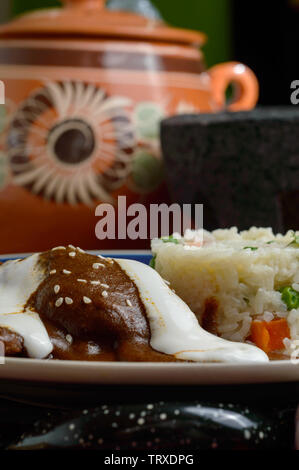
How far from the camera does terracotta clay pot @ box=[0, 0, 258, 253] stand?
165 centimetres

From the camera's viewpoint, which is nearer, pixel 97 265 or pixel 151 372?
pixel 151 372

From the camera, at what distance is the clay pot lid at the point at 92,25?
1719mm

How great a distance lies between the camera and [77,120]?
5.48 feet

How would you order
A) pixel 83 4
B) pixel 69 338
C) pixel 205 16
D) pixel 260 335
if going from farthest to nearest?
pixel 205 16 → pixel 83 4 → pixel 260 335 → pixel 69 338

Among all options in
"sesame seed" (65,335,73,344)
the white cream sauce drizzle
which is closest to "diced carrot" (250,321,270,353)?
Result: the white cream sauce drizzle

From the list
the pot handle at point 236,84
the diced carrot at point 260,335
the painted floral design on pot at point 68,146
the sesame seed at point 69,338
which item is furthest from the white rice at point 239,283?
the pot handle at point 236,84

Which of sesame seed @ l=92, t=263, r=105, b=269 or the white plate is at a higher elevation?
sesame seed @ l=92, t=263, r=105, b=269

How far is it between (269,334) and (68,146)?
77 centimetres

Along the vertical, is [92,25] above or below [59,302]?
above

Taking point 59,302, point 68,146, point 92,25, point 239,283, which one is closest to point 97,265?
point 59,302

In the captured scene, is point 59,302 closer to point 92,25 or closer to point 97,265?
point 97,265

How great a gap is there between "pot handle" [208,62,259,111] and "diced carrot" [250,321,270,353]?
99 cm

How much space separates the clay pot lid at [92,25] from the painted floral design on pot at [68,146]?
0.13m

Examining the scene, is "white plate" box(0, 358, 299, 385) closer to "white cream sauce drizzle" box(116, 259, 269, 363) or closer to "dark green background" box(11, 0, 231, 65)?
"white cream sauce drizzle" box(116, 259, 269, 363)
